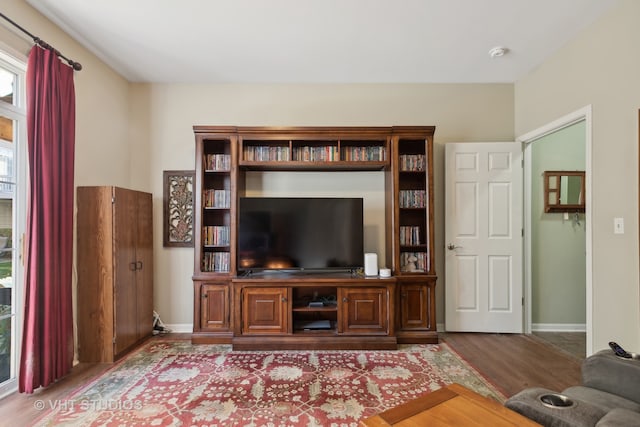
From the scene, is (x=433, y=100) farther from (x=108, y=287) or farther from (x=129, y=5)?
(x=108, y=287)

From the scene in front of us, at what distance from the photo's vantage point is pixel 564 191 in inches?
139

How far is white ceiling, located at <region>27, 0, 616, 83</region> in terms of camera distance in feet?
7.54

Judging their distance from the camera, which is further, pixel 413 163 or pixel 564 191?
pixel 564 191

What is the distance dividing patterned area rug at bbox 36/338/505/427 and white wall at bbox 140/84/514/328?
920 mm

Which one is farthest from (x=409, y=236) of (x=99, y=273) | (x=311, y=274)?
(x=99, y=273)

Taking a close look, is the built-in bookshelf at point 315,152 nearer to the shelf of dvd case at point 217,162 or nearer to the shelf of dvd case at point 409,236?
the shelf of dvd case at point 217,162

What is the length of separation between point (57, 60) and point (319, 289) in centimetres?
303

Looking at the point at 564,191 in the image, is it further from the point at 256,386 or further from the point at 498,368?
the point at 256,386

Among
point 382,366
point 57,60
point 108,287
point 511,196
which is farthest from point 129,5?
point 511,196

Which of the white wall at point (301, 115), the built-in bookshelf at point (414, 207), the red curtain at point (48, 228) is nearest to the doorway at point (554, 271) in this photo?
the white wall at point (301, 115)

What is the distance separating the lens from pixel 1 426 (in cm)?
187

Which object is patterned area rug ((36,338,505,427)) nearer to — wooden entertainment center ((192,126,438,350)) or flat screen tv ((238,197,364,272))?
wooden entertainment center ((192,126,438,350))

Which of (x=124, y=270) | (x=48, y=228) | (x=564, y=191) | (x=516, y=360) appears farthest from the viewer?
(x=564, y=191)

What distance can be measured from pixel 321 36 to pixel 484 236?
2636 millimetres
